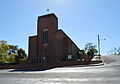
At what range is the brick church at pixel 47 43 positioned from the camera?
3704 centimetres

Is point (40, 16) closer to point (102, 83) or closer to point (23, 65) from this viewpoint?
point (23, 65)

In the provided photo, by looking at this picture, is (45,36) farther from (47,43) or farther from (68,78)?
(68,78)

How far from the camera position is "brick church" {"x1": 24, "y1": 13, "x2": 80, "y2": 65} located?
37.0 meters

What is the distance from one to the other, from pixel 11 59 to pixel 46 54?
16952mm

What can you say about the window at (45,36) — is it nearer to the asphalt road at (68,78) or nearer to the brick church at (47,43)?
the brick church at (47,43)

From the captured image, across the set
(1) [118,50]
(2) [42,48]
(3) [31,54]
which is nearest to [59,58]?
(2) [42,48]

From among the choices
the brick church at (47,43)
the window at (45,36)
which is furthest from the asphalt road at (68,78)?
the window at (45,36)

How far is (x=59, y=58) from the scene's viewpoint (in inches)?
1495

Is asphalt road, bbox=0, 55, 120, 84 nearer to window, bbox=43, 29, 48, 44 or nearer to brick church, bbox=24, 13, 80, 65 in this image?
brick church, bbox=24, 13, 80, 65

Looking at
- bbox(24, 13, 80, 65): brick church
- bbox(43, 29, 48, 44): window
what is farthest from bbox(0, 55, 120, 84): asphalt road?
bbox(43, 29, 48, 44): window

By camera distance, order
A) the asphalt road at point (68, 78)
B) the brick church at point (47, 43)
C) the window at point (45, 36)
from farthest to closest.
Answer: the window at point (45, 36)
the brick church at point (47, 43)
the asphalt road at point (68, 78)

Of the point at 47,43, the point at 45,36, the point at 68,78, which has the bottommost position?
the point at 68,78

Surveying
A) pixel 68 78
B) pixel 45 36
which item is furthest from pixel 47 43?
pixel 68 78

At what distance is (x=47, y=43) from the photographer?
3831 cm
